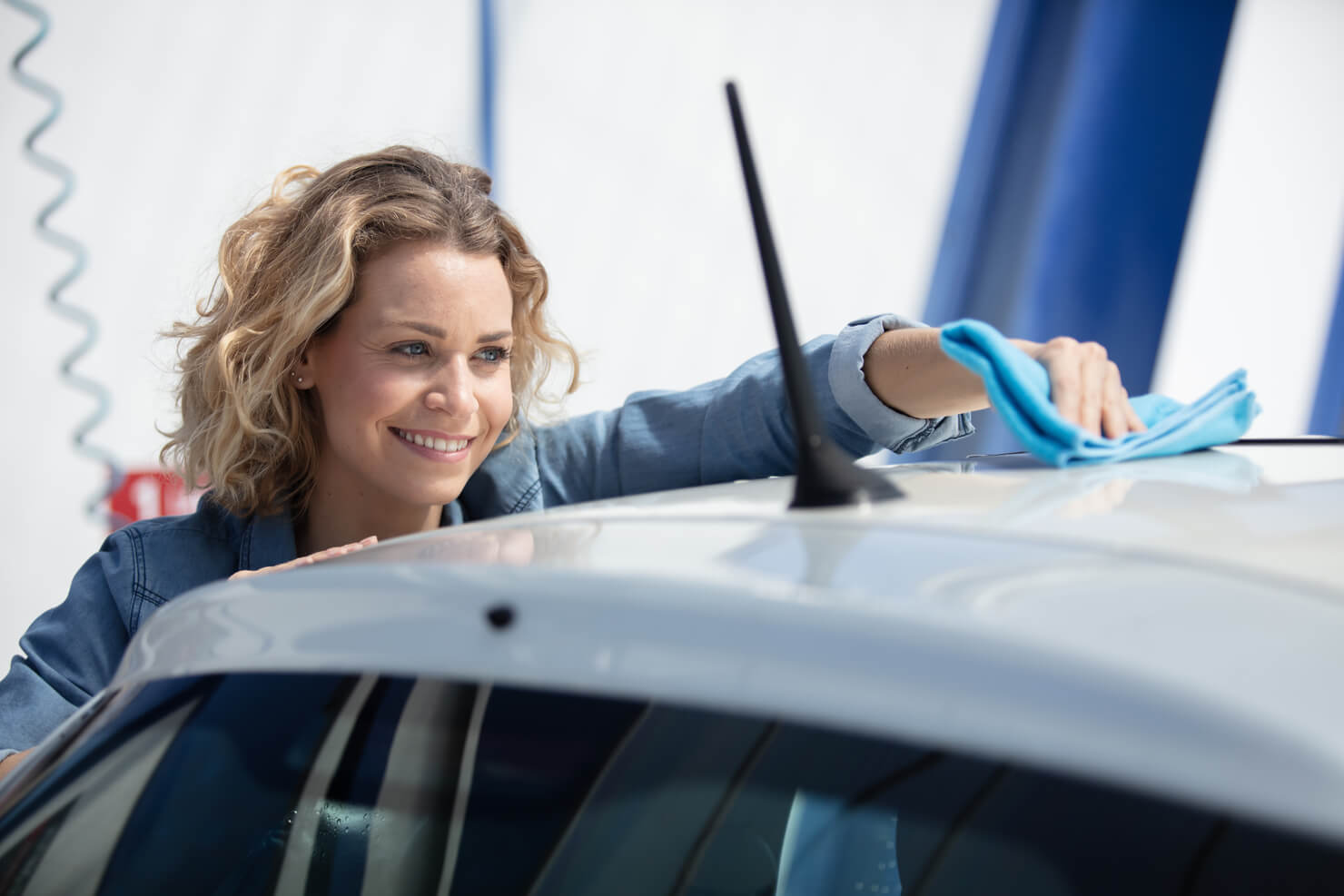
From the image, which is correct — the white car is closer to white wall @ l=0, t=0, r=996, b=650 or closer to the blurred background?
the blurred background

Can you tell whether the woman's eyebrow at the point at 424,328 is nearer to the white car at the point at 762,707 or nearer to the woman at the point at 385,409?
the woman at the point at 385,409

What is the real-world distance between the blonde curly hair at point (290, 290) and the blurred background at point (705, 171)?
65.5 inches

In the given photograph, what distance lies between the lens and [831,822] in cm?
66

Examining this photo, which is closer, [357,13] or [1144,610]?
[1144,610]

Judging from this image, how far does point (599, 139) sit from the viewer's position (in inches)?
155

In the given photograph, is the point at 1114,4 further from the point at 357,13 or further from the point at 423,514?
the point at 423,514

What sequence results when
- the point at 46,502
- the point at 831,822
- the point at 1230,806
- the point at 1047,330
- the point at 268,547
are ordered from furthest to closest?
1. the point at 1047,330
2. the point at 46,502
3. the point at 268,547
4. the point at 831,822
5. the point at 1230,806

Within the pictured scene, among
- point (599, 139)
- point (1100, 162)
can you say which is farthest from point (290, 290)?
point (1100, 162)

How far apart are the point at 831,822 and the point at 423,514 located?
3.74 feet

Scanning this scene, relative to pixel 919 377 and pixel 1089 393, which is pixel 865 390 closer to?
pixel 919 377

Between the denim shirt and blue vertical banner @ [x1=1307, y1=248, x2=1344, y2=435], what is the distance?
2.71m

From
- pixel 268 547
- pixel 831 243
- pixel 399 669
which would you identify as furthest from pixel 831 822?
pixel 831 243

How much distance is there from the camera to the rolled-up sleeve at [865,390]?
1442 mm

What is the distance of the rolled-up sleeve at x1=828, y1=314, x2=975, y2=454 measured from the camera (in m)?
1.44
